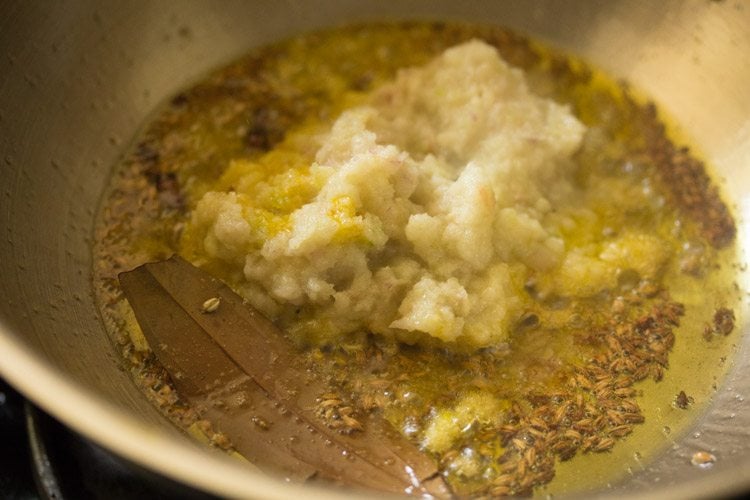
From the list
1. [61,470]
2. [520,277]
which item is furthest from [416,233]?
[61,470]

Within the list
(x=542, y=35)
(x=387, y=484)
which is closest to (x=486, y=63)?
(x=542, y=35)

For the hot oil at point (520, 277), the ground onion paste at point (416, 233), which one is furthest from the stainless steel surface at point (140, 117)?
the ground onion paste at point (416, 233)

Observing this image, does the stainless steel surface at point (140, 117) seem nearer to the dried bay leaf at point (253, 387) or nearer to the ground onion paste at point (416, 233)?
the dried bay leaf at point (253, 387)

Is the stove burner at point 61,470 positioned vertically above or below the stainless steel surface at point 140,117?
below

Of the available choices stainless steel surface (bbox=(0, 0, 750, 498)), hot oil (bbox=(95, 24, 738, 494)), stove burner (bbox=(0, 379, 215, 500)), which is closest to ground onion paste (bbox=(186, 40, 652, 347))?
hot oil (bbox=(95, 24, 738, 494))

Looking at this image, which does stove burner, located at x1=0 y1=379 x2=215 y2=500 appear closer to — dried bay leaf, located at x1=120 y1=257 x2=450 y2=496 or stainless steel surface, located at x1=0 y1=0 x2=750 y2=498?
stainless steel surface, located at x1=0 y1=0 x2=750 y2=498
